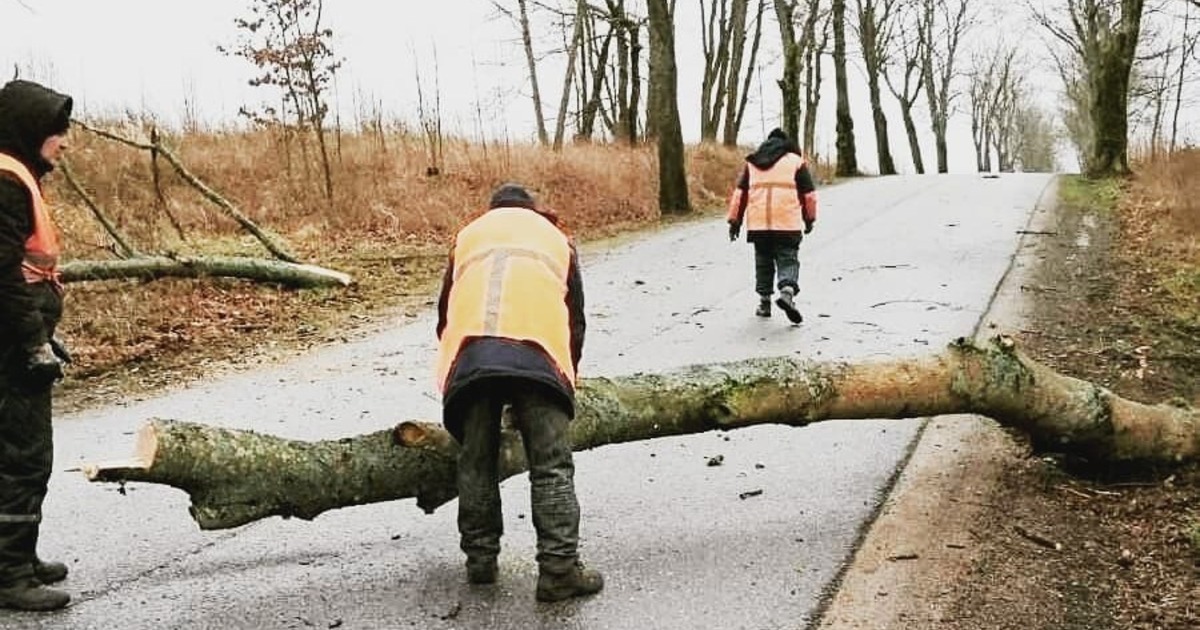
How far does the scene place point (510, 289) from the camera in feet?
13.9

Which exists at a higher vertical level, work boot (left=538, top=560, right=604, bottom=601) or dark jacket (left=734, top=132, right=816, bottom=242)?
dark jacket (left=734, top=132, right=816, bottom=242)

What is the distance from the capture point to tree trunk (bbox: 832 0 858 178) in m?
30.8

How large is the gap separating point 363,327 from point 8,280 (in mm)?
6267

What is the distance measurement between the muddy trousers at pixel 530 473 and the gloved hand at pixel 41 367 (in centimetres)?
159

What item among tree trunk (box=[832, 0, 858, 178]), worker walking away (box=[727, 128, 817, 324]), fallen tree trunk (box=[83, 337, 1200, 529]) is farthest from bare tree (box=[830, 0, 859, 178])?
fallen tree trunk (box=[83, 337, 1200, 529])

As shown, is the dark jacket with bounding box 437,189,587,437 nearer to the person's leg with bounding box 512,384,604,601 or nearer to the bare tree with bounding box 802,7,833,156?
the person's leg with bounding box 512,384,604,601

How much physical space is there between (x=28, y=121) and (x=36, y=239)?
46 centimetres

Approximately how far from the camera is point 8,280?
13.5 feet

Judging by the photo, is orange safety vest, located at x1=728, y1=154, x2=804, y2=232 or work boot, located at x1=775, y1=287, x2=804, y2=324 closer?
work boot, located at x1=775, y1=287, x2=804, y2=324

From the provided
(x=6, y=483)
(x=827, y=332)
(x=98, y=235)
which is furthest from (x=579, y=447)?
(x=98, y=235)

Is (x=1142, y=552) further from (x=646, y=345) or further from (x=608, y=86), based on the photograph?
(x=608, y=86)

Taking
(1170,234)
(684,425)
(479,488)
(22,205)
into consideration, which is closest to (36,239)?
(22,205)

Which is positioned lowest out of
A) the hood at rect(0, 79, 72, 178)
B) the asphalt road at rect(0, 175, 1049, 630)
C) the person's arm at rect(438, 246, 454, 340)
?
the asphalt road at rect(0, 175, 1049, 630)

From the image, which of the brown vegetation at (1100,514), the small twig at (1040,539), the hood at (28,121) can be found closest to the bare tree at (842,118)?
the brown vegetation at (1100,514)
